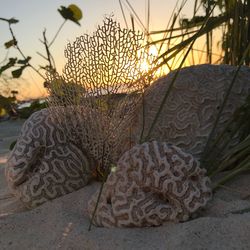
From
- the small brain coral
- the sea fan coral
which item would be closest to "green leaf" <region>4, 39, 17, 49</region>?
the sea fan coral

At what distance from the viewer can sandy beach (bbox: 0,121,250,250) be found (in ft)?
4.90

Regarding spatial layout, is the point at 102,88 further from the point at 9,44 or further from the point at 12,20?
the point at 9,44

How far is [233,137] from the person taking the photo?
2051mm

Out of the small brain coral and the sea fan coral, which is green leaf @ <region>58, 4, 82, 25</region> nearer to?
the sea fan coral

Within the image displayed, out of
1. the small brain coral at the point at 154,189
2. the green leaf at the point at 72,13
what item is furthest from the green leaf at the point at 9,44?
the small brain coral at the point at 154,189

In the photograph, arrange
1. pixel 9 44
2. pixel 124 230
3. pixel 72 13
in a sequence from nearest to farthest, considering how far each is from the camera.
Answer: pixel 124 230 → pixel 72 13 → pixel 9 44

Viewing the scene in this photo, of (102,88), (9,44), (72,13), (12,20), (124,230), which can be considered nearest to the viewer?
(124,230)

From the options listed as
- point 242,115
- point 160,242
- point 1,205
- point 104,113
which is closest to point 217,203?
point 160,242

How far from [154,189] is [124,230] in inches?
6.7

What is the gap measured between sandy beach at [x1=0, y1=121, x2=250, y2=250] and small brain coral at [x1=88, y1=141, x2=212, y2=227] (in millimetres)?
40

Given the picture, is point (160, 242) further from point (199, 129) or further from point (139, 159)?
point (199, 129)

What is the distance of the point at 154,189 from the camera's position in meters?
1.69

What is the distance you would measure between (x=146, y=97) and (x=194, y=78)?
23 cm

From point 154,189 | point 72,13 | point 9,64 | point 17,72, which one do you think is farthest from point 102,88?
point 9,64
